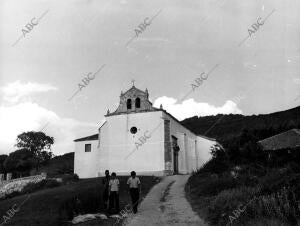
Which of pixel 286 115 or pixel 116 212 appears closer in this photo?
pixel 116 212

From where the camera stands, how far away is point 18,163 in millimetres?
66312

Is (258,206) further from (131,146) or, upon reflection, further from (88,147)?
(88,147)

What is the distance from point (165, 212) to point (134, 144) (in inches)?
875

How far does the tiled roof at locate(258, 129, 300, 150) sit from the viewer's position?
27.0 meters

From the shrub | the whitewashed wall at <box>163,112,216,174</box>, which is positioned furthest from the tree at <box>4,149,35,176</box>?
the shrub

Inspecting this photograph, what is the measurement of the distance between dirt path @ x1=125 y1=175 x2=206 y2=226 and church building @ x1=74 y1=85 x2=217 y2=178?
46.1 feet

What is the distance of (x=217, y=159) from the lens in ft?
85.1

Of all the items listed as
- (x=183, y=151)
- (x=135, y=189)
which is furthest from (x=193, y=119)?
(x=135, y=189)

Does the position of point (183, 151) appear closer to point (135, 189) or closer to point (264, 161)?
point (264, 161)

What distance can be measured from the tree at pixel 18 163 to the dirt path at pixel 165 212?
48968 mm

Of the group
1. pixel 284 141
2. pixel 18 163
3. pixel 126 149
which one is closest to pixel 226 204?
pixel 284 141

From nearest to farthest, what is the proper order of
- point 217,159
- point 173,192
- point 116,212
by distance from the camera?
point 116,212, point 173,192, point 217,159

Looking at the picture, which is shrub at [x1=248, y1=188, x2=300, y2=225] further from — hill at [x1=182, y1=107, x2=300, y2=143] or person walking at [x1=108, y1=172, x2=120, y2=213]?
hill at [x1=182, y1=107, x2=300, y2=143]

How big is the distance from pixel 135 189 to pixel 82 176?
25270 millimetres
